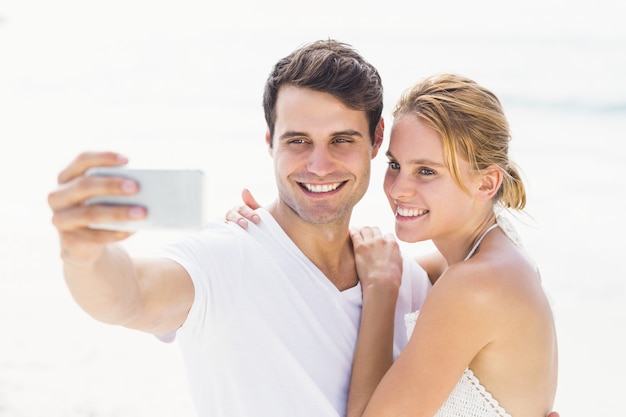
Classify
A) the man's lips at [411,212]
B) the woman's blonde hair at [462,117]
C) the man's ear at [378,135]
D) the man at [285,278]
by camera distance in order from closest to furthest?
the man at [285,278], the woman's blonde hair at [462,117], the man's lips at [411,212], the man's ear at [378,135]

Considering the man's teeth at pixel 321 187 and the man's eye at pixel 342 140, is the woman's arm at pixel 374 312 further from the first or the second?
the man's eye at pixel 342 140

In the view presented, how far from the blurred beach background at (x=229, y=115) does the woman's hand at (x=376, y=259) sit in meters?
4.00

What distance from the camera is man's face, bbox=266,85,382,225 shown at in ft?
8.78

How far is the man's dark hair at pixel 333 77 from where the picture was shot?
267cm

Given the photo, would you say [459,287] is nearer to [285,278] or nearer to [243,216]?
[285,278]

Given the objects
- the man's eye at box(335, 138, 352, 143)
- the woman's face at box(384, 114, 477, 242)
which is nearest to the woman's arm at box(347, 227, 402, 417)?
the woman's face at box(384, 114, 477, 242)

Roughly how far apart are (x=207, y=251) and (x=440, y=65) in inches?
566

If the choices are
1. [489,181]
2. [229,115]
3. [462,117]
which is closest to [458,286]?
A: [489,181]

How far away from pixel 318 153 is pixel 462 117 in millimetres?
529

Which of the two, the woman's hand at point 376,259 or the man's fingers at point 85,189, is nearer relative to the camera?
the man's fingers at point 85,189

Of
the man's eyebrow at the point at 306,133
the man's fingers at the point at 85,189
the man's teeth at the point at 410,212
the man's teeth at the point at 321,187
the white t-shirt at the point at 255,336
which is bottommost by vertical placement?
the white t-shirt at the point at 255,336

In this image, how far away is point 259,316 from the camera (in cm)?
242

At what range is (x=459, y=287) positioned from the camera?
234 cm

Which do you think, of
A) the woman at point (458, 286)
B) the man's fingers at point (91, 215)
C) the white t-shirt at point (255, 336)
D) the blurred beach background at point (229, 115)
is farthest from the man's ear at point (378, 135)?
the blurred beach background at point (229, 115)
